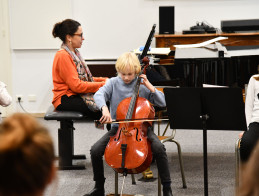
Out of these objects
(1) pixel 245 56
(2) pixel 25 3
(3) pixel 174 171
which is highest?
(2) pixel 25 3

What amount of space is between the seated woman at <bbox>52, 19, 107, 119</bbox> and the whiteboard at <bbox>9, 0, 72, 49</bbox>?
6.57ft

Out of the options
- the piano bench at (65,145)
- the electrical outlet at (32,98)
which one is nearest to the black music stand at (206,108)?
the piano bench at (65,145)

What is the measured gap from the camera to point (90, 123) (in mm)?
5879

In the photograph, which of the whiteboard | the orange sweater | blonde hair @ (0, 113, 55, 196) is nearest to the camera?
blonde hair @ (0, 113, 55, 196)

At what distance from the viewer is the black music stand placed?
2.76 meters

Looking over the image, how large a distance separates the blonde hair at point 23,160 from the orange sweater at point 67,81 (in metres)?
3.04

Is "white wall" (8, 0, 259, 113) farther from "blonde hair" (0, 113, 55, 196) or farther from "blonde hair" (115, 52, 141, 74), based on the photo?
"blonde hair" (0, 113, 55, 196)

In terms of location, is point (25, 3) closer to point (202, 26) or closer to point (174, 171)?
point (202, 26)

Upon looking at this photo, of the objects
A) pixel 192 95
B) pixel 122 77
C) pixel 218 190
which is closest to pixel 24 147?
pixel 192 95

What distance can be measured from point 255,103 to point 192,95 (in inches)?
29.0

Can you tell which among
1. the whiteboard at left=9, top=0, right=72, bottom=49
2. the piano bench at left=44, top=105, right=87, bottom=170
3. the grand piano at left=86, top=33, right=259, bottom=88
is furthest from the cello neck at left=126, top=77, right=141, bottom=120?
the whiteboard at left=9, top=0, right=72, bottom=49

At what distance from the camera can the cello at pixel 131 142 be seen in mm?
2965

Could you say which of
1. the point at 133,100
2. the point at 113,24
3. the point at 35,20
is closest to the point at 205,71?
the point at 133,100

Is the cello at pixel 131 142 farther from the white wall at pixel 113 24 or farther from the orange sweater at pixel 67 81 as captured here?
the white wall at pixel 113 24
